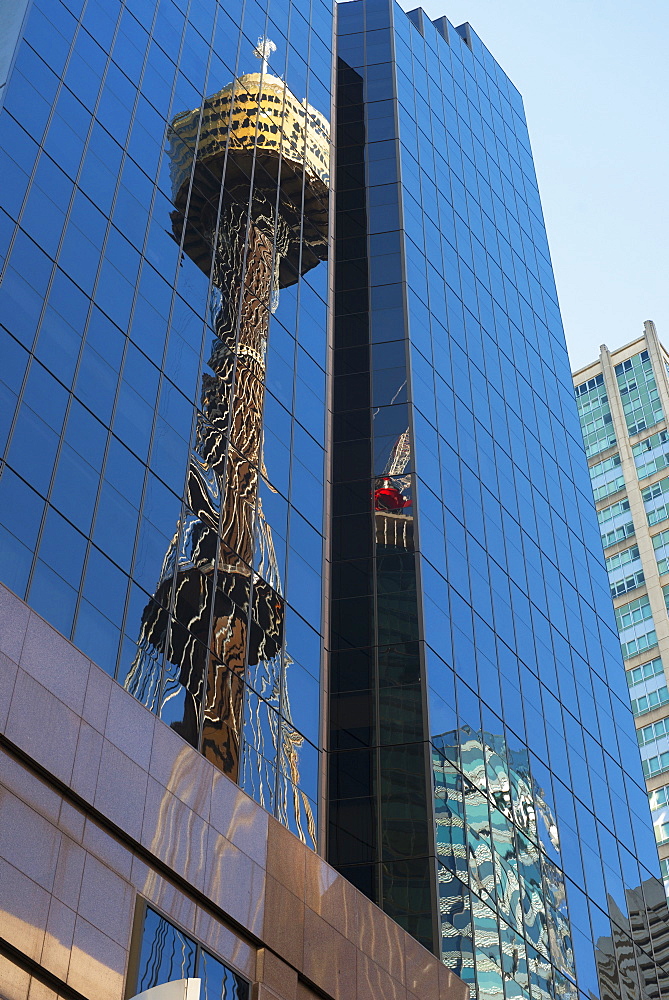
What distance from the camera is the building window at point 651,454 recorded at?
374 ft

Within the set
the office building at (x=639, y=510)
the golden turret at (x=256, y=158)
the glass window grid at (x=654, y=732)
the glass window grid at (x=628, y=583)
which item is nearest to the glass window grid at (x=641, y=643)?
the office building at (x=639, y=510)

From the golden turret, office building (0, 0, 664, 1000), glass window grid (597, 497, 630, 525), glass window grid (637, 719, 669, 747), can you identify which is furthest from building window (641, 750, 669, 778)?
the golden turret

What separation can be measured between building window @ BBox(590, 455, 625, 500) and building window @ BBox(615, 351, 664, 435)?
11.2 ft

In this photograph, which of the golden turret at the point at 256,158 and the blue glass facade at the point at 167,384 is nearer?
the blue glass facade at the point at 167,384

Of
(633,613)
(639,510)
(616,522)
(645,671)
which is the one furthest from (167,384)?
(616,522)

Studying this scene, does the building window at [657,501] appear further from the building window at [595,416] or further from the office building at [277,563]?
the office building at [277,563]

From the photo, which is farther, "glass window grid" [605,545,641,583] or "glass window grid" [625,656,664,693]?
"glass window grid" [605,545,641,583]

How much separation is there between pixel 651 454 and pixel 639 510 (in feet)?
19.2

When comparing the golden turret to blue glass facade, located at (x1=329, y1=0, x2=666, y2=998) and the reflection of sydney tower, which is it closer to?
the reflection of sydney tower

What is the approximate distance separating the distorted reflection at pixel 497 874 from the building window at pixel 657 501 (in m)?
69.7

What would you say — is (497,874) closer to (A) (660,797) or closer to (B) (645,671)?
(A) (660,797)

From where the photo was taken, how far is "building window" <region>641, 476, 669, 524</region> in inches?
4377

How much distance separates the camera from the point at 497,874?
1563 inches

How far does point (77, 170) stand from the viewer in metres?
34.2
